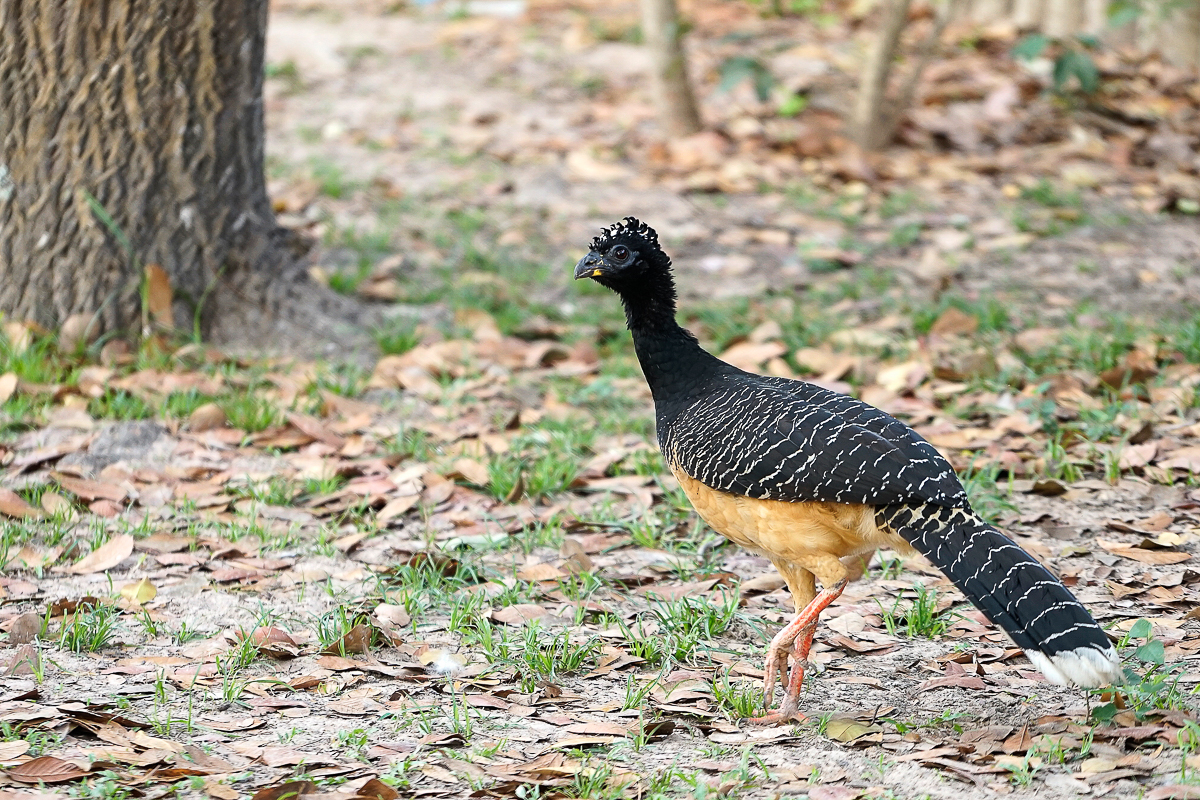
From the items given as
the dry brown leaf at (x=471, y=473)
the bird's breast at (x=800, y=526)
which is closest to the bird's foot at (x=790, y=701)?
the bird's breast at (x=800, y=526)

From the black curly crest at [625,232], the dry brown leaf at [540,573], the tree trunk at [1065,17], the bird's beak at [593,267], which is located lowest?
the dry brown leaf at [540,573]

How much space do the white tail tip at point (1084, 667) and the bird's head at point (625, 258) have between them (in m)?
1.89

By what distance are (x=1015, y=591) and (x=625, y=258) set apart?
175 cm

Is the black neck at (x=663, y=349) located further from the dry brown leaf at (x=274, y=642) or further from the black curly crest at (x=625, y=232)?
the dry brown leaf at (x=274, y=642)

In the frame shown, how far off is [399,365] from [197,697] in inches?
122

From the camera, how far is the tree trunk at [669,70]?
943cm

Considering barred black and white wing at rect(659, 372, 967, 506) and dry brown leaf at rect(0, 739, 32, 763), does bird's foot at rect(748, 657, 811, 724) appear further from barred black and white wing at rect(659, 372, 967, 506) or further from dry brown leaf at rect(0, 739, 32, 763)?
dry brown leaf at rect(0, 739, 32, 763)

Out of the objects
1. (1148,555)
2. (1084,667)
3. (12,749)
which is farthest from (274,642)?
(1148,555)

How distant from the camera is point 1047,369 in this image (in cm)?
630

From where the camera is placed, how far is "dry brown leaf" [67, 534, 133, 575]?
4.58m

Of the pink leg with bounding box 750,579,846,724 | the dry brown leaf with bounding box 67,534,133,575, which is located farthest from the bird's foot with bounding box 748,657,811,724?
the dry brown leaf with bounding box 67,534,133,575

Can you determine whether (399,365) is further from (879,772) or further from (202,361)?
(879,772)

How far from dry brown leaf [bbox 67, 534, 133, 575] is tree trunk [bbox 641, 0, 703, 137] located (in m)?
6.13

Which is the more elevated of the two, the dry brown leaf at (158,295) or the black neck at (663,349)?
the black neck at (663,349)
